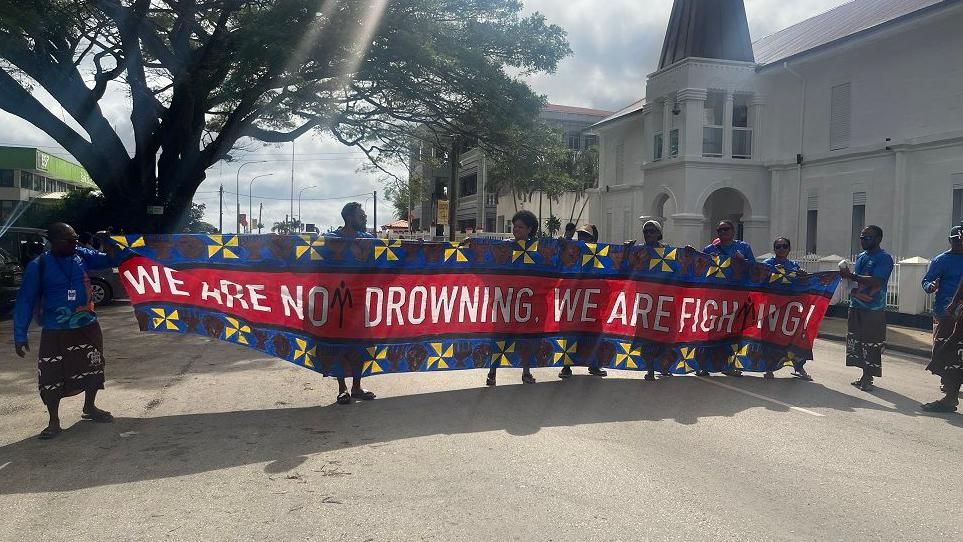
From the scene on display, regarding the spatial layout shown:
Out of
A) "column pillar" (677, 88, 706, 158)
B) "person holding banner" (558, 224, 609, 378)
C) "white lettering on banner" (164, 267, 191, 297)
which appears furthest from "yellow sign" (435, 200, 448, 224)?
"white lettering on banner" (164, 267, 191, 297)

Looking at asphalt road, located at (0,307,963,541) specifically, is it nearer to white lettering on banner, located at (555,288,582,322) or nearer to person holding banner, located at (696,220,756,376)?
white lettering on banner, located at (555,288,582,322)

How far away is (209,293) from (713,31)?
22559 mm

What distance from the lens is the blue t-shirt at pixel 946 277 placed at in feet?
24.6

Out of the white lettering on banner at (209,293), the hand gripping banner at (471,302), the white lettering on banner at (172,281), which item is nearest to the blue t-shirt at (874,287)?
the hand gripping banner at (471,302)

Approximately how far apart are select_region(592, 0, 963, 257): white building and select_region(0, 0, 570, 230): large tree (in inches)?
261

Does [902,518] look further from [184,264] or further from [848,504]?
[184,264]

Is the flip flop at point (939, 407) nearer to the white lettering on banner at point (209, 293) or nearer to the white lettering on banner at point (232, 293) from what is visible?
the white lettering on banner at point (232, 293)

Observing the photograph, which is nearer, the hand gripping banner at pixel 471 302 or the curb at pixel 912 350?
the hand gripping banner at pixel 471 302

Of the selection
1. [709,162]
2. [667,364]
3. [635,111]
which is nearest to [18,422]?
[667,364]

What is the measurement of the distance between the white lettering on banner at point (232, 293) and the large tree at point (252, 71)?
10447 millimetres

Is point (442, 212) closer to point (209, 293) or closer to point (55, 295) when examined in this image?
point (209, 293)

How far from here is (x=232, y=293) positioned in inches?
275

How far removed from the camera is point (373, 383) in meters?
8.23

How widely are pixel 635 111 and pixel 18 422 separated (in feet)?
91.3
